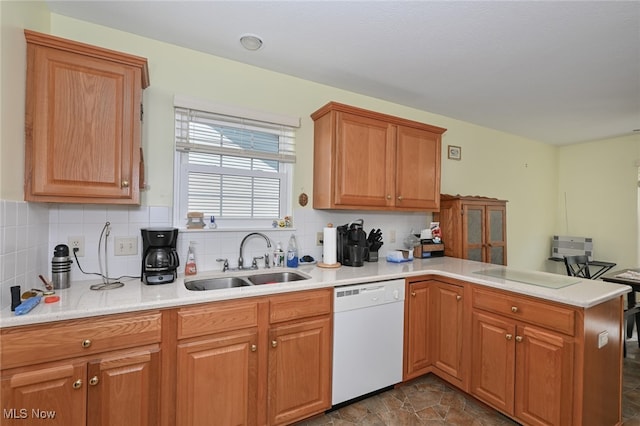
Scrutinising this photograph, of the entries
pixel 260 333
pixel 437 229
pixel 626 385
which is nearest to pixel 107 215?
pixel 260 333

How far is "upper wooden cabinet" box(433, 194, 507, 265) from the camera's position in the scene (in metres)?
3.07

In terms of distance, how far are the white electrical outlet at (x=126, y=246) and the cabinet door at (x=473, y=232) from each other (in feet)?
9.62

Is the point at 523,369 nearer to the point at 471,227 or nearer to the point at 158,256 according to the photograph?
the point at 471,227

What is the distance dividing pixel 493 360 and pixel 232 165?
2319 millimetres

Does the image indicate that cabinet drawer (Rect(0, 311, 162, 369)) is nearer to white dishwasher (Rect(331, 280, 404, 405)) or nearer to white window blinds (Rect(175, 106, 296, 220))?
white window blinds (Rect(175, 106, 296, 220))

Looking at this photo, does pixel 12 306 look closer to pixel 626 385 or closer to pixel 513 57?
pixel 513 57

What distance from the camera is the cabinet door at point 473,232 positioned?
307 cm

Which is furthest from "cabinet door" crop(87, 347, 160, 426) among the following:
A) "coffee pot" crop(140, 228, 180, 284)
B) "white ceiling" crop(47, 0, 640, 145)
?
"white ceiling" crop(47, 0, 640, 145)

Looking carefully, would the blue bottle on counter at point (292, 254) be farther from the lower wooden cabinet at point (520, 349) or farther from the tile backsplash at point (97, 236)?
the lower wooden cabinet at point (520, 349)

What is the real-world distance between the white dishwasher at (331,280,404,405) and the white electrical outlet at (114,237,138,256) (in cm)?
135

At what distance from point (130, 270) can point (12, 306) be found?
700mm

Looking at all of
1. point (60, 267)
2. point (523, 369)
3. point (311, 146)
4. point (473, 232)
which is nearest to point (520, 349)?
point (523, 369)

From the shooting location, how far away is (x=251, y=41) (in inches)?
78.7

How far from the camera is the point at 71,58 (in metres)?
1.53
